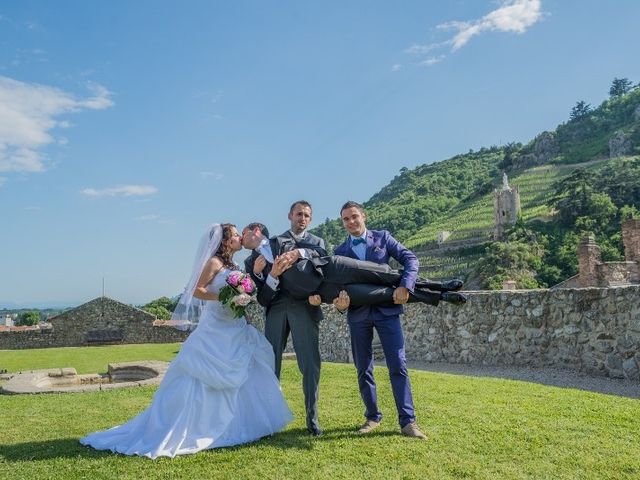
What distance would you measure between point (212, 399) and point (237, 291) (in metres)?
0.93

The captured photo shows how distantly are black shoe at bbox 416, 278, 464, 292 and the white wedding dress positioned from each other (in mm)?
1481

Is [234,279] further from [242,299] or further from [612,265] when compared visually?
[612,265]

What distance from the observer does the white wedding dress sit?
4.44m

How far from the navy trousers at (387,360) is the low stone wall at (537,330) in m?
5.24

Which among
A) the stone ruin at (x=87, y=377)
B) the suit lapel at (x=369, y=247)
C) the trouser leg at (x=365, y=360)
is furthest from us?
the stone ruin at (x=87, y=377)

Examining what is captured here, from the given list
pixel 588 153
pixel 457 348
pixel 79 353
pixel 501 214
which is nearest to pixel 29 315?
pixel 79 353

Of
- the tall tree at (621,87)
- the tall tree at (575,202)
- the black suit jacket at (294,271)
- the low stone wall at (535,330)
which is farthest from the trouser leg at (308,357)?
the tall tree at (621,87)

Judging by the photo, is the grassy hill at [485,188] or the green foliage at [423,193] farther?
the green foliage at [423,193]

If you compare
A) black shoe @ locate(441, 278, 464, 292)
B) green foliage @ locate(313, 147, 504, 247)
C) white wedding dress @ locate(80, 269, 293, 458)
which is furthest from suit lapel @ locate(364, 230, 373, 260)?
green foliage @ locate(313, 147, 504, 247)

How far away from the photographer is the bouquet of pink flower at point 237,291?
15.5ft

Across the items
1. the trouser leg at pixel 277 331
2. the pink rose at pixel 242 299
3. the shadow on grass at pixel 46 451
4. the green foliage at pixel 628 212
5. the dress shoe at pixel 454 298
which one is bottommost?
the shadow on grass at pixel 46 451

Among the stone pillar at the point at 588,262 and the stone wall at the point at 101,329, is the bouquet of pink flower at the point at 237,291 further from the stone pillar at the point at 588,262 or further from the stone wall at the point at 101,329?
the stone wall at the point at 101,329

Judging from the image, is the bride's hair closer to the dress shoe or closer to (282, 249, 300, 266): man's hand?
(282, 249, 300, 266): man's hand

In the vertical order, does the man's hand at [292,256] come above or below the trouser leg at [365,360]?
above
